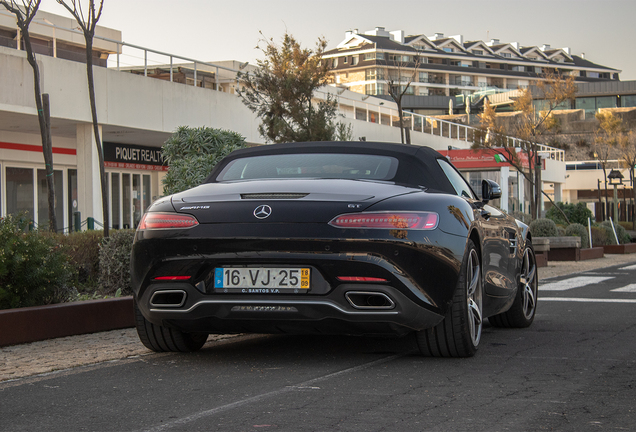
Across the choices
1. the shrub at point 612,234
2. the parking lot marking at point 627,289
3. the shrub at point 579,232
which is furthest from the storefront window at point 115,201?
the parking lot marking at point 627,289

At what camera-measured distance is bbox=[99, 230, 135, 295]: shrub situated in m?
9.22

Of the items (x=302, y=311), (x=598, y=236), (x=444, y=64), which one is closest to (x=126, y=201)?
(x=598, y=236)

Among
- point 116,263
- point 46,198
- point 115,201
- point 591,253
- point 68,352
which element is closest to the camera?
point 68,352

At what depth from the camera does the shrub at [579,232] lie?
24095 mm

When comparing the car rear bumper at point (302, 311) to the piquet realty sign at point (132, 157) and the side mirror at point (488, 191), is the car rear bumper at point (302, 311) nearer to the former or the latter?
the side mirror at point (488, 191)

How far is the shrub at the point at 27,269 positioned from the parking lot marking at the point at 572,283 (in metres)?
7.64

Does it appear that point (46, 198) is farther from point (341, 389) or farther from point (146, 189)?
point (341, 389)

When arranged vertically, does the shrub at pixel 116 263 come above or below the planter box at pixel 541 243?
above

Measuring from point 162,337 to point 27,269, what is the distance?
200 cm

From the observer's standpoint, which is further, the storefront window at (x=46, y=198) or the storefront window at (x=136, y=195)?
the storefront window at (x=136, y=195)

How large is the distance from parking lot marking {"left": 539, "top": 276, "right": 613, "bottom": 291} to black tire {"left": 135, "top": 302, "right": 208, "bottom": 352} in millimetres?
7909

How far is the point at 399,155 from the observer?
18.5 feet

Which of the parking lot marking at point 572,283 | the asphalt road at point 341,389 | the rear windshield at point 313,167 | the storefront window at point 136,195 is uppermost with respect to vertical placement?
the storefront window at point 136,195

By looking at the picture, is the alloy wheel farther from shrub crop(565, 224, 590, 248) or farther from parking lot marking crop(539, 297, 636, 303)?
shrub crop(565, 224, 590, 248)
